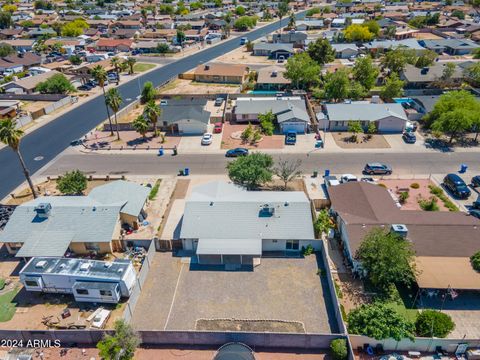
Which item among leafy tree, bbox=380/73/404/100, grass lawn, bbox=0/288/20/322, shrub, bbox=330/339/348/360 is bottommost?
grass lawn, bbox=0/288/20/322

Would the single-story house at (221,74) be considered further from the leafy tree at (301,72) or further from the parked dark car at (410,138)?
the parked dark car at (410,138)

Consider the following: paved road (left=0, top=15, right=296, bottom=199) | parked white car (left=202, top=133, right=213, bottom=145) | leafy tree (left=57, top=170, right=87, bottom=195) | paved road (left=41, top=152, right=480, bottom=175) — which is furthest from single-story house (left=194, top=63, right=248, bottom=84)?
leafy tree (left=57, top=170, right=87, bottom=195)

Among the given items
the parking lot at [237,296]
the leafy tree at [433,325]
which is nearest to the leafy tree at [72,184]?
the parking lot at [237,296]

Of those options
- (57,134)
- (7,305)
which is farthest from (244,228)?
(57,134)

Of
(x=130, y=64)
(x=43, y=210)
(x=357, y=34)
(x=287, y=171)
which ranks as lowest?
(x=287, y=171)

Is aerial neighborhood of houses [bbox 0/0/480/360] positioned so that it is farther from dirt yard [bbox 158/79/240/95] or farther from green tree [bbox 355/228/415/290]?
dirt yard [bbox 158/79/240/95]

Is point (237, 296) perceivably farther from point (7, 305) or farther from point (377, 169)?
point (377, 169)

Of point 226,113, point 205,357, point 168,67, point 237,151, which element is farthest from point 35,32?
point 205,357

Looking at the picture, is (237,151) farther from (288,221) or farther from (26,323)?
(26,323)
